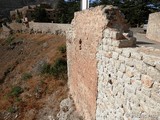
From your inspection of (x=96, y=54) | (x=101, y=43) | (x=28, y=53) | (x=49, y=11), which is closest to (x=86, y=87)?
(x=96, y=54)

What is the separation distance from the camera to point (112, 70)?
691 cm

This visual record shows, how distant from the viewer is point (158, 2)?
117 feet

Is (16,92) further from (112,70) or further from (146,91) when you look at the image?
(146,91)

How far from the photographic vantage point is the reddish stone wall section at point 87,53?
855cm

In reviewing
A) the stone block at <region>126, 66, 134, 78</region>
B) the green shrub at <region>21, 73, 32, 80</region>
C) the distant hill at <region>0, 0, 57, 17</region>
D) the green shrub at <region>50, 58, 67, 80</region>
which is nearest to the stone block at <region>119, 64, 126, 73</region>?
the stone block at <region>126, 66, 134, 78</region>

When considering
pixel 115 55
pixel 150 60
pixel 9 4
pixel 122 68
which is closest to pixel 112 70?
pixel 115 55

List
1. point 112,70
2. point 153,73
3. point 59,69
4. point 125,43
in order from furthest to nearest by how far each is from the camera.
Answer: point 59,69, point 112,70, point 125,43, point 153,73

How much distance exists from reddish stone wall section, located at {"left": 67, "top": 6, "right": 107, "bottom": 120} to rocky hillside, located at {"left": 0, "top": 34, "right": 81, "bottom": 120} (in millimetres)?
1692

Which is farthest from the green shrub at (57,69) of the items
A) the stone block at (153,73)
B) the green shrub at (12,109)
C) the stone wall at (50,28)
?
the stone block at (153,73)

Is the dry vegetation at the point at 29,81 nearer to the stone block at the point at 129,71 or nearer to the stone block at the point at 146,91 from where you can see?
the stone block at the point at 129,71

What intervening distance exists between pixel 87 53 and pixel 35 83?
1103 centimetres

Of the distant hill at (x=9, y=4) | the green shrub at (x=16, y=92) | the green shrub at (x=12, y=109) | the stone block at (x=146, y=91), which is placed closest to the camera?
the stone block at (x=146, y=91)

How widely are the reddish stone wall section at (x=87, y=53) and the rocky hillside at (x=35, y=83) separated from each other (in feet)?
5.55

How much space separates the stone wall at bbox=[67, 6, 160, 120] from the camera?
502cm
